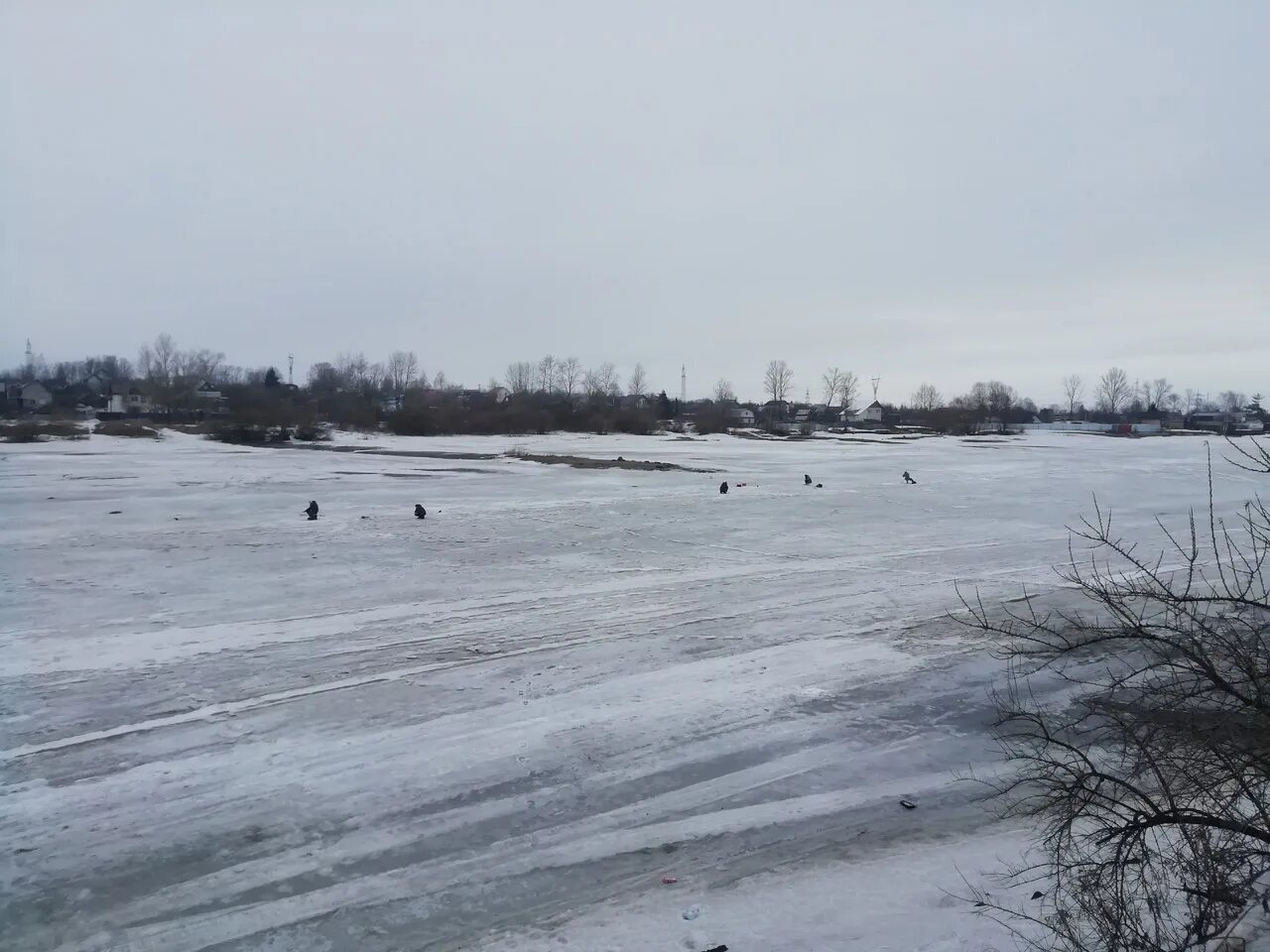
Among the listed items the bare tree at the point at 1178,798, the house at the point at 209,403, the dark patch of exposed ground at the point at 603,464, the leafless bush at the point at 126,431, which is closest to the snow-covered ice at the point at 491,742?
the bare tree at the point at 1178,798

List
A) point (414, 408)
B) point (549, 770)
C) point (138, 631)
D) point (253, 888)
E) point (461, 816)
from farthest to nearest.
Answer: point (414, 408), point (138, 631), point (549, 770), point (461, 816), point (253, 888)

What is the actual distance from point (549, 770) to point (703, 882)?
5.84 ft

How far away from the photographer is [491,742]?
6762 mm

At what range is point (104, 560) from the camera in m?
13.9

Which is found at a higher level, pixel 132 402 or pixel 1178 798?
pixel 132 402

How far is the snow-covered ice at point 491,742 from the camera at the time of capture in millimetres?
4590

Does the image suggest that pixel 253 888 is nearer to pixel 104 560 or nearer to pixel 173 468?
pixel 104 560

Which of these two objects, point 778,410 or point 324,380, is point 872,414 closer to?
point 778,410

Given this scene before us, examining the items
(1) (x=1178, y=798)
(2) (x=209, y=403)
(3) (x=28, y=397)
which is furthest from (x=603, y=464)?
(3) (x=28, y=397)

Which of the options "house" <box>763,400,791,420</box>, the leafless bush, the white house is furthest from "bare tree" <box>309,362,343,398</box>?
the white house

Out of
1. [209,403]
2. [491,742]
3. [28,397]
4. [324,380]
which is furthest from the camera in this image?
[324,380]

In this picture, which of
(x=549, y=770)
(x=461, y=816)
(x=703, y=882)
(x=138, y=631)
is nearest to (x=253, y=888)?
(x=461, y=816)

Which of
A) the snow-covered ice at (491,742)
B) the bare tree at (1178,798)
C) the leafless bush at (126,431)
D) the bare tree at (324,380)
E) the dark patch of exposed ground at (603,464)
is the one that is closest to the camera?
the bare tree at (1178,798)

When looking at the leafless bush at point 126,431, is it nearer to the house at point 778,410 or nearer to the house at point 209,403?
→ the house at point 209,403
